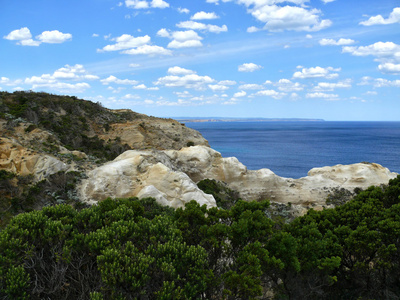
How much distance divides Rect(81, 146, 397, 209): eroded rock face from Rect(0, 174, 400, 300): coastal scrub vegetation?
11.4 m

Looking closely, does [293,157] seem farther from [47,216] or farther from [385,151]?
[47,216]

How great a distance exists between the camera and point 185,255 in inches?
442

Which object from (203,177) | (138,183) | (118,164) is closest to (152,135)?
(203,177)

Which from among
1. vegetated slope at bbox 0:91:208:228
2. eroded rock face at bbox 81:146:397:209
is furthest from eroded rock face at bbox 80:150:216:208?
vegetated slope at bbox 0:91:208:228

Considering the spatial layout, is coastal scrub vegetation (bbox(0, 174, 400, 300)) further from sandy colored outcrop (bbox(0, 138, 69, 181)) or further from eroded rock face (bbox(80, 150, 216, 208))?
sandy colored outcrop (bbox(0, 138, 69, 181))

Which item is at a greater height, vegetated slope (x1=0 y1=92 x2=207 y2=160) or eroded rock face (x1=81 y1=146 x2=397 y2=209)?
vegetated slope (x1=0 y1=92 x2=207 y2=160)

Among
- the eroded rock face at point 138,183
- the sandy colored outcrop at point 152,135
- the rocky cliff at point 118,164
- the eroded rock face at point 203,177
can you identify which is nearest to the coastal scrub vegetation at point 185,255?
the eroded rock face at point 138,183

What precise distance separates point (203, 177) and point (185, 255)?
98.8ft

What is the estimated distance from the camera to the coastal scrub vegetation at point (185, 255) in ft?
34.4

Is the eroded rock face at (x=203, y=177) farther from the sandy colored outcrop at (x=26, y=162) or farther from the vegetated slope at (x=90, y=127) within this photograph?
the vegetated slope at (x=90, y=127)

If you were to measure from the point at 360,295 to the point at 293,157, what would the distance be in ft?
333

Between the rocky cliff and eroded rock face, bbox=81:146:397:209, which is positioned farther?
eroded rock face, bbox=81:146:397:209

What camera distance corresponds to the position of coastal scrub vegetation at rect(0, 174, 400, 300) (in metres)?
10.5

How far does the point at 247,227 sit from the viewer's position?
1323 centimetres
